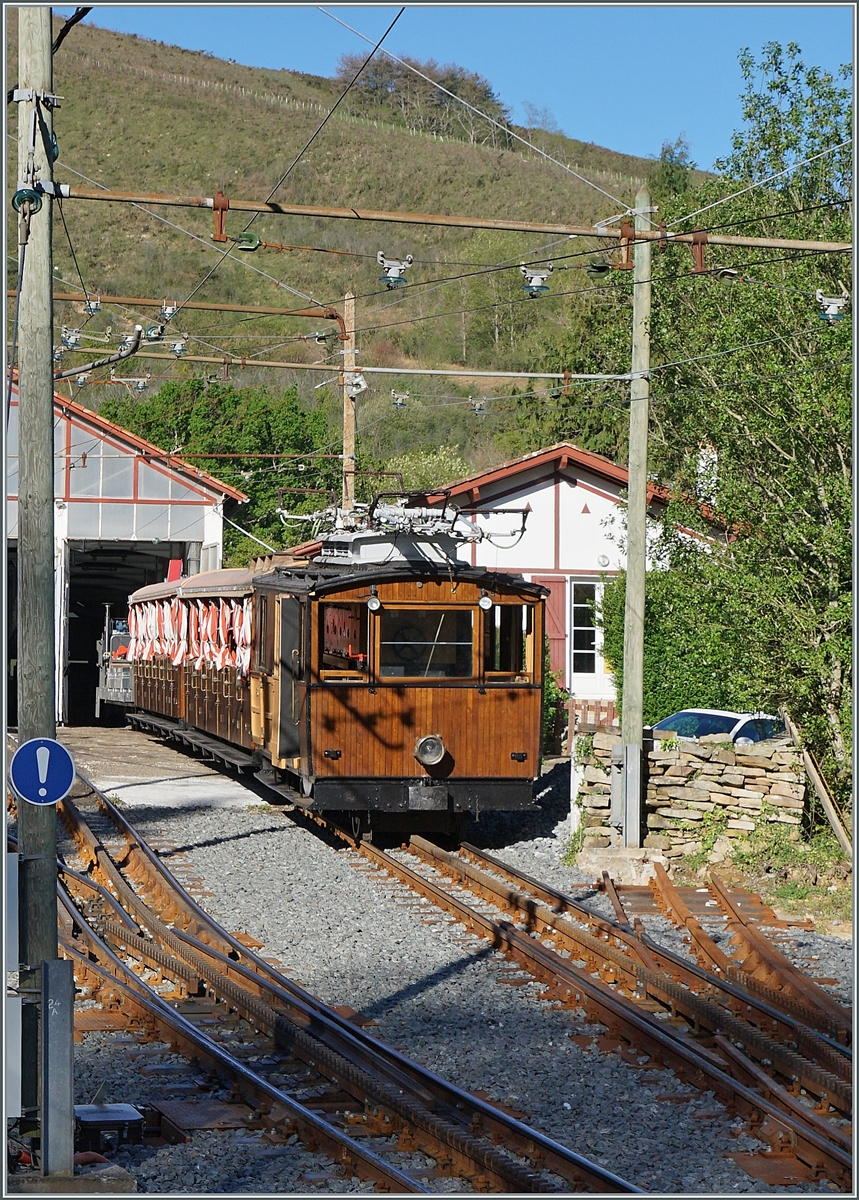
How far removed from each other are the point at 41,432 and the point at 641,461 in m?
8.30

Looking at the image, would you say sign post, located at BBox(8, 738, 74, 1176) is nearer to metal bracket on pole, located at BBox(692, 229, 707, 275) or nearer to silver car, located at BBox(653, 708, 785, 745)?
metal bracket on pole, located at BBox(692, 229, 707, 275)

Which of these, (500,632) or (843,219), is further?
(500,632)

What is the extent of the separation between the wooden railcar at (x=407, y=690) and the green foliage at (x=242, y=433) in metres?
35.0

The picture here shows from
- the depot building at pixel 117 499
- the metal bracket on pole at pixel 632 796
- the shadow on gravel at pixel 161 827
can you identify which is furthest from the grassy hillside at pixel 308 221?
the metal bracket on pole at pixel 632 796

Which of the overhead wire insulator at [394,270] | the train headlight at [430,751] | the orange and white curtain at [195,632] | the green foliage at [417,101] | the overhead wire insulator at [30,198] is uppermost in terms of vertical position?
the green foliage at [417,101]

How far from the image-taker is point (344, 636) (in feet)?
50.8

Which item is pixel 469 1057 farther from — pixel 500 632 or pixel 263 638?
pixel 263 638

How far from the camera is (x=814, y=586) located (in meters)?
14.0

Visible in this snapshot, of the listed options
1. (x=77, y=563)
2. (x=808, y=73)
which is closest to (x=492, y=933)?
(x=808, y=73)

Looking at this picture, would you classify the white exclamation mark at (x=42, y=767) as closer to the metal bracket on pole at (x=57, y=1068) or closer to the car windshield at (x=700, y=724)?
the metal bracket on pole at (x=57, y=1068)

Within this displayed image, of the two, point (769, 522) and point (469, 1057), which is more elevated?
point (769, 522)

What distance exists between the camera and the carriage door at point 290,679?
1544 cm

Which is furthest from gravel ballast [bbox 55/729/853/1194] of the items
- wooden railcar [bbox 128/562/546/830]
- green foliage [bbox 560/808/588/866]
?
wooden railcar [bbox 128/562/546/830]

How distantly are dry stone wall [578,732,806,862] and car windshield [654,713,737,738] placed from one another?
655cm
